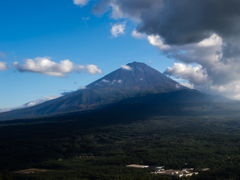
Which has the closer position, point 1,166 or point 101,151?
point 1,166

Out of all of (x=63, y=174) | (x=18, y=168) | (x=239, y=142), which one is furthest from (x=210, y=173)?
(x=18, y=168)

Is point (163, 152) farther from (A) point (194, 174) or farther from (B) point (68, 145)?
(B) point (68, 145)

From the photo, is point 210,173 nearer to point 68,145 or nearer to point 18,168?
point 18,168

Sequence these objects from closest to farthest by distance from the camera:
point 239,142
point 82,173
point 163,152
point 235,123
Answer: point 82,173 → point 163,152 → point 239,142 → point 235,123

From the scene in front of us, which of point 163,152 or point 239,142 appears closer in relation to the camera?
point 163,152

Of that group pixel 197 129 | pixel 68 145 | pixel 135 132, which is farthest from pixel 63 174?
pixel 197 129

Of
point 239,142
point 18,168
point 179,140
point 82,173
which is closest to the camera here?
point 82,173

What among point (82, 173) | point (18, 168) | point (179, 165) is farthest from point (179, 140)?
point (18, 168)

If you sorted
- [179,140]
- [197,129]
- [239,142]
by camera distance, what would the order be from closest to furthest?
[239,142]
[179,140]
[197,129]

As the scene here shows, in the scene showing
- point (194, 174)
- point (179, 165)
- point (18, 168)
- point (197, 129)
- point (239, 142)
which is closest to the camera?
point (194, 174)
